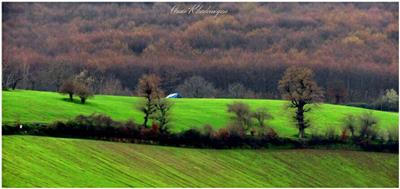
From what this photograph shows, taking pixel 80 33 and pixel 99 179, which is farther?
pixel 80 33

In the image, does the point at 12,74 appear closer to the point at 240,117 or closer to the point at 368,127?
the point at 240,117

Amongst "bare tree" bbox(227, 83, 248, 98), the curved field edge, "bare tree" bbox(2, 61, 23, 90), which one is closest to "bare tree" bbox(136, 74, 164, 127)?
the curved field edge

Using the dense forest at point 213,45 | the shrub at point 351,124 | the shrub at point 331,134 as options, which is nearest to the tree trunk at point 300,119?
the shrub at point 331,134

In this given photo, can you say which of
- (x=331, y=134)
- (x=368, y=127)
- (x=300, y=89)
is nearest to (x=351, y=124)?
(x=368, y=127)

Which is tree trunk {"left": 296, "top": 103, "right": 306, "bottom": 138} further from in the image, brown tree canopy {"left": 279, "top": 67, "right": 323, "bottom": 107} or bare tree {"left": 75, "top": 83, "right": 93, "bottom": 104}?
bare tree {"left": 75, "top": 83, "right": 93, "bottom": 104}

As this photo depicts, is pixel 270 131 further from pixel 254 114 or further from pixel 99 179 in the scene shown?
pixel 99 179

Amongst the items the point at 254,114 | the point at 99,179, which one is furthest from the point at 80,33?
the point at 99,179
